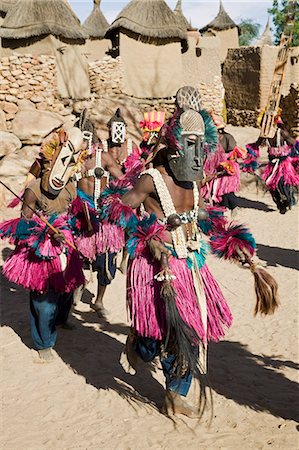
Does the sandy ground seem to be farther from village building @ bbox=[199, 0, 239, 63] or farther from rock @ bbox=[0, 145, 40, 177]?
village building @ bbox=[199, 0, 239, 63]

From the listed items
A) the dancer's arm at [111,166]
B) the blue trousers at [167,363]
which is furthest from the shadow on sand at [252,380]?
the dancer's arm at [111,166]

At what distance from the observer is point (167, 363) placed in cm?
396

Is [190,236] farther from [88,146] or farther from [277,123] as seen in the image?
[277,123]

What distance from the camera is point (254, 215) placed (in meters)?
12.2

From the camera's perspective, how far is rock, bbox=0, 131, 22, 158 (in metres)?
14.0

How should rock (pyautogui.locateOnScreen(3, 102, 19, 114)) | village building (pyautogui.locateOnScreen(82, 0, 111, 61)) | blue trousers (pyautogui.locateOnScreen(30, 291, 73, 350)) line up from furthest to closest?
village building (pyautogui.locateOnScreen(82, 0, 111, 61))
rock (pyautogui.locateOnScreen(3, 102, 19, 114))
blue trousers (pyautogui.locateOnScreen(30, 291, 73, 350))

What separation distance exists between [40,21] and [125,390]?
15.7 metres

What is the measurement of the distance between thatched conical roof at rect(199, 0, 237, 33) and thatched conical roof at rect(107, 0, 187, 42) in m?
Result: 12.9

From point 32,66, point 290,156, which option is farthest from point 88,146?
point 32,66

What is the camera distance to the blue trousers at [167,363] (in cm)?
396

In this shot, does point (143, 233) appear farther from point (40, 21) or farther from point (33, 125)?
point (40, 21)

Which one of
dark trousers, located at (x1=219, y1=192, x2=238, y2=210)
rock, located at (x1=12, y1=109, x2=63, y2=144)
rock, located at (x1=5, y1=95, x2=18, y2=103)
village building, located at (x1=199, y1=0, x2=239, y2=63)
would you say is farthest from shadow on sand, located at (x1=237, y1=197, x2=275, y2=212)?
village building, located at (x1=199, y1=0, x2=239, y2=63)

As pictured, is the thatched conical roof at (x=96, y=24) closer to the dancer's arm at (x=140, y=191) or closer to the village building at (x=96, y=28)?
the village building at (x=96, y=28)

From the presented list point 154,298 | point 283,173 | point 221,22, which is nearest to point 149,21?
point 283,173
